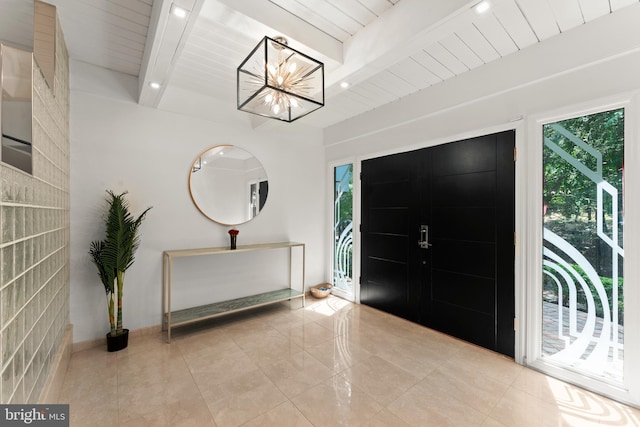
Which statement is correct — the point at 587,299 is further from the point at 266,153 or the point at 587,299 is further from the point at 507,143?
the point at 266,153

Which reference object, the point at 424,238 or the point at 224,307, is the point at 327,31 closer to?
the point at 424,238

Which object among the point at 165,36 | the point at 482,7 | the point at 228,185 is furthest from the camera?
the point at 228,185

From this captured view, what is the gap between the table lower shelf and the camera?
290 centimetres

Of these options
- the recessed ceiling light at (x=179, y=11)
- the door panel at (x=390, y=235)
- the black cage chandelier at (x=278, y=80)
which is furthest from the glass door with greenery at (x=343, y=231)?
the recessed ceiling light at (x=179, y=11)

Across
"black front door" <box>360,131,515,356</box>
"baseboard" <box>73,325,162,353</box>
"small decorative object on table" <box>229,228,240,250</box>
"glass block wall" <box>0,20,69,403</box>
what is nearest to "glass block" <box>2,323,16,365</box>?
"glass block wall" <box>0,20,69,403</box>

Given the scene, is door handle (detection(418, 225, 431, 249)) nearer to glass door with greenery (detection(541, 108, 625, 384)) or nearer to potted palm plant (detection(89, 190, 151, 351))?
glass door with greenery (detection(541, 108, 625, 384))

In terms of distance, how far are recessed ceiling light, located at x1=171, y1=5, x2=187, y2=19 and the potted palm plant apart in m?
1.80

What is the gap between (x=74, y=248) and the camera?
2.56m

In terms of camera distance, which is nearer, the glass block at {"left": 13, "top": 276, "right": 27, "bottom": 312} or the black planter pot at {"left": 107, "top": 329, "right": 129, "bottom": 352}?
the glass block at {"left": 13, "top": 276, "right": 27, "bottom": 312}

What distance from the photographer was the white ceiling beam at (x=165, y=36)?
1480mm

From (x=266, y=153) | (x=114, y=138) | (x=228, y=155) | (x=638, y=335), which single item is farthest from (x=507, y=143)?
(x=114, y=138)

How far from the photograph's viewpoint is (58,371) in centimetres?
189

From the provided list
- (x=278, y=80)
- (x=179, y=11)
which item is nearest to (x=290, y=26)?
(x=278, y=80)
